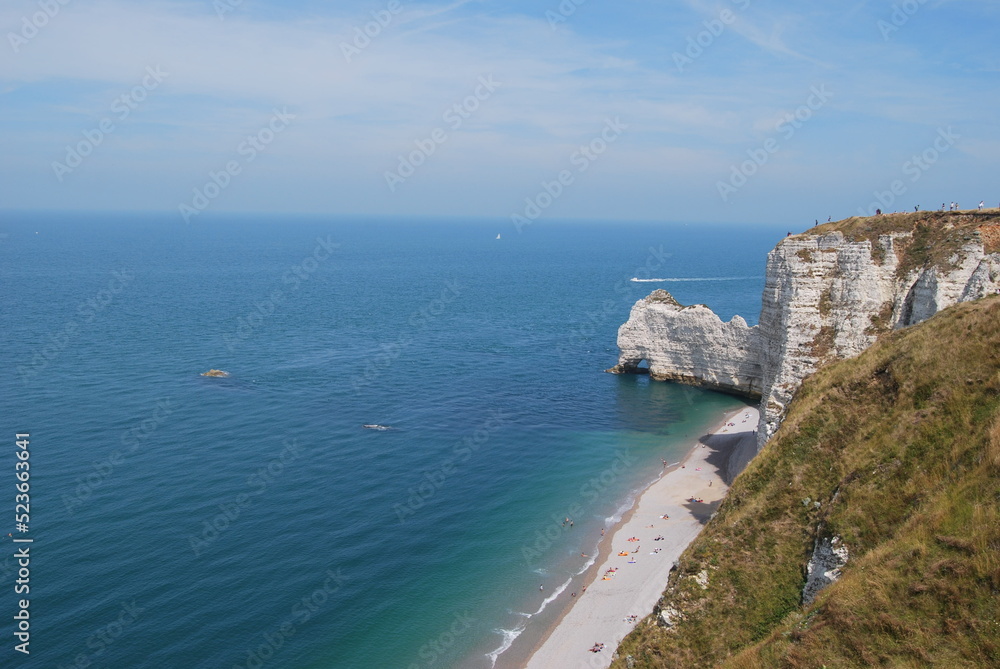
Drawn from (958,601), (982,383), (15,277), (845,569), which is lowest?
(15,277)

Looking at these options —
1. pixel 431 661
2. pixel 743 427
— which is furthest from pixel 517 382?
pixel 431 661

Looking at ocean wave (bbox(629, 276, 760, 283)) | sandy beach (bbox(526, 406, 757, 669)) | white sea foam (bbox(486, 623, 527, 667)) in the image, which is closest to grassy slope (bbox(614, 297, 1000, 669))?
sandy beach (bbox(526, 406, 757, 669))

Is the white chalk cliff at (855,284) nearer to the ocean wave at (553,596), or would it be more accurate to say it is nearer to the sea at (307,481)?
the sea at (307,481)

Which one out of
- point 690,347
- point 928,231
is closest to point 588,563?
point 928,231

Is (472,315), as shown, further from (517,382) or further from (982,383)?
(982,383)

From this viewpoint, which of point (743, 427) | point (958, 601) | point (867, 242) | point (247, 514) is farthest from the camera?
point (743, 427)

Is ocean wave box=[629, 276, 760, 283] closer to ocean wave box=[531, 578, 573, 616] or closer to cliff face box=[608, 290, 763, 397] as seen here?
cliff face box=[608, 290, 763, 397]
